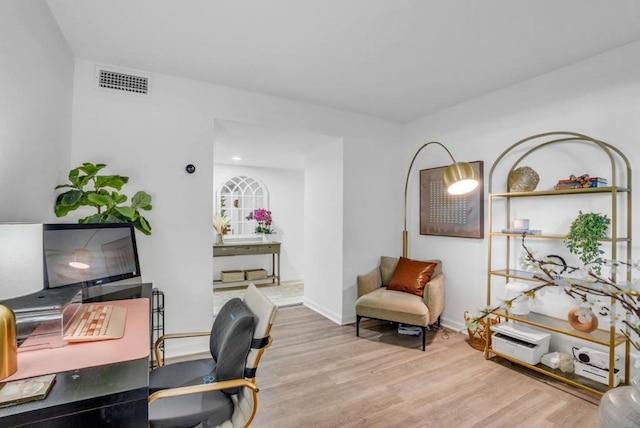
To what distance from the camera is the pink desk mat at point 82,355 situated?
3.23ft

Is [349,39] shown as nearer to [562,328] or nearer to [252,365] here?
[252,365]

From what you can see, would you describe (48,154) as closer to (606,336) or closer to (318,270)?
(318,270)

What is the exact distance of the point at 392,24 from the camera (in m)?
2.07

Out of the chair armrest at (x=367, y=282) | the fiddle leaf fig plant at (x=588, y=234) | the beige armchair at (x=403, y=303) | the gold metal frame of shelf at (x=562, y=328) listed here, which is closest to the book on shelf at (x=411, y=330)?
the beige armchair at (x=403, y=303)

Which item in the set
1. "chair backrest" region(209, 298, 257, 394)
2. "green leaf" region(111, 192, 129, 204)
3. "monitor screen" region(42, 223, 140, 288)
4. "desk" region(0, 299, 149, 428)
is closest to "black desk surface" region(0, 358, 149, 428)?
"desk" region(0, 299, 149, 428)

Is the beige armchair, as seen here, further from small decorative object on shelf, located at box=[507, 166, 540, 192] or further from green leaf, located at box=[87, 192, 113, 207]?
green leaf, located at box=[87, 192, 113, 207]

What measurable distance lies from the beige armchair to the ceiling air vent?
294cm

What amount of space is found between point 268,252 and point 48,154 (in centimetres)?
388

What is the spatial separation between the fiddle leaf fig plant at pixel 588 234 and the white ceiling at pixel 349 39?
1342mm

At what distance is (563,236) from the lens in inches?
94.5

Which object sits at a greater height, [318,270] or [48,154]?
[48,154]

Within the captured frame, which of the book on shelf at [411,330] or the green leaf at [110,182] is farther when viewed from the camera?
the book on shelf at [411,330]

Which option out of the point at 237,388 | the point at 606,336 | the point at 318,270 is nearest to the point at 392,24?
the point at 237,388

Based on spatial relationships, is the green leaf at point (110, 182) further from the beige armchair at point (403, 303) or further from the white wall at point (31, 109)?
the beige armchair at point (403, 303)
